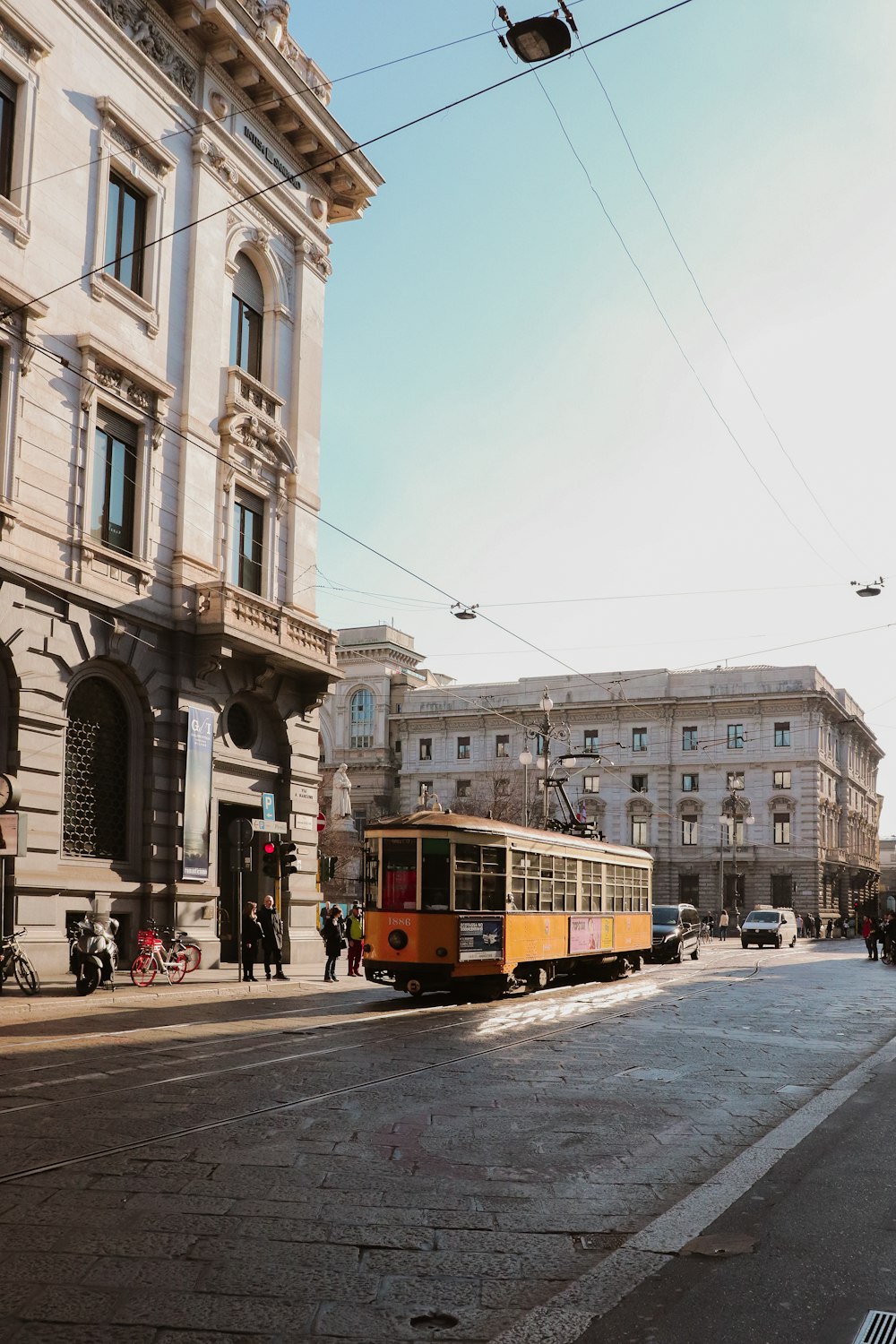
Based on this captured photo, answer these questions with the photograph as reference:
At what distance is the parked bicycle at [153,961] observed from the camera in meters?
19.0

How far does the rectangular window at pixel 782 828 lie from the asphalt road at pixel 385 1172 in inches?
2303

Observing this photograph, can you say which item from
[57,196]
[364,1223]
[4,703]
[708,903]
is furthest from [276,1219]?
[708,903]

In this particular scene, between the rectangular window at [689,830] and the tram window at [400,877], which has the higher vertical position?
the rectangular window at [689,830]

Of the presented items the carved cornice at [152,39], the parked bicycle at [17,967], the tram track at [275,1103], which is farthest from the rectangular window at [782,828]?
the parked bicycle at [17,967]

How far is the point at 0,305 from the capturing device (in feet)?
59.3

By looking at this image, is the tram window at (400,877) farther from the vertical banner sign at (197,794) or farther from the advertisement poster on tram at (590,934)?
the advertisement poster on tram at (590,934)

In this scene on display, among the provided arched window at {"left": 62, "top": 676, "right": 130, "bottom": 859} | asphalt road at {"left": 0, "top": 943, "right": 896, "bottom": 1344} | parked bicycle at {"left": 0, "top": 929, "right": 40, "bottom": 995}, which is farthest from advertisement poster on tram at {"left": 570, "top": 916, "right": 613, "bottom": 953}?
parked bicycle at {"left": 0, "top": 929, "right": 40, "bottom": 995}

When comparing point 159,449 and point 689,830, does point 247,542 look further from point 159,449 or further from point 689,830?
point 689,830

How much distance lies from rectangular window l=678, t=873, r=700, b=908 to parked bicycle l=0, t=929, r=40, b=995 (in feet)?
191

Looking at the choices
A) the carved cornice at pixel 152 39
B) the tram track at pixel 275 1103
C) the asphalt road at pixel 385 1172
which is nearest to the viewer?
the asphalt road at pixel 385 1172

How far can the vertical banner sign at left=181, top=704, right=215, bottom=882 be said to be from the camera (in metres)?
21.5

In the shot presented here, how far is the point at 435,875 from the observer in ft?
58.9

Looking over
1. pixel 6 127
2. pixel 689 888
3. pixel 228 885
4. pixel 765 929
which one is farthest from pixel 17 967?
pixel 689 888

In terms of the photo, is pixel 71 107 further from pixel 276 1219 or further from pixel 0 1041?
pixel 276 1219
